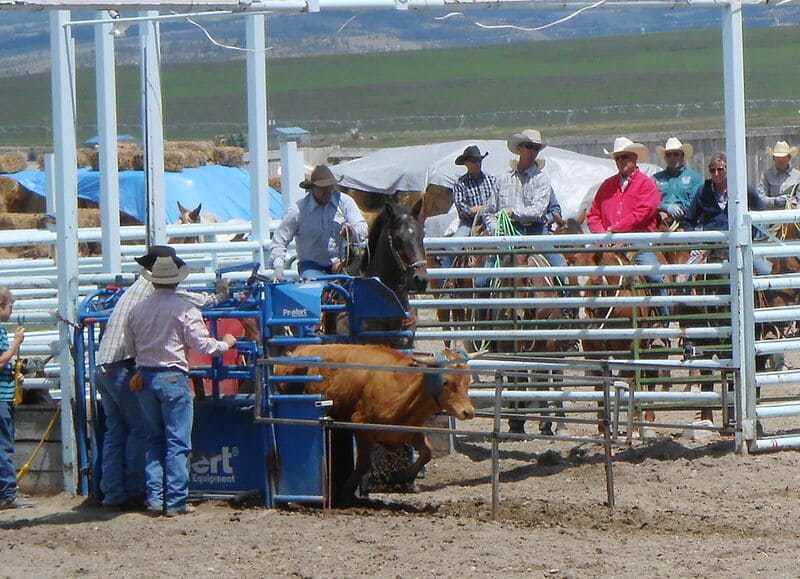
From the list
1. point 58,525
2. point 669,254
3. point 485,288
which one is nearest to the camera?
point 58,525

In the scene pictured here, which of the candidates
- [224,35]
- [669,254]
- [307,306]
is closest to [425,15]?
[307,306]

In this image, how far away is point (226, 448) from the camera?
336 inches

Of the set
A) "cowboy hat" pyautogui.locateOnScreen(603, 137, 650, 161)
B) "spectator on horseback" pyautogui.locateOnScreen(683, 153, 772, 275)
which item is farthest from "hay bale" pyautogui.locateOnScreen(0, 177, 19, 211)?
"spectator on horseback" pyautogui.locateOnScreen(683, 153, 772, 275)

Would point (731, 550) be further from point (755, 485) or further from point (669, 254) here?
point (669, 254)

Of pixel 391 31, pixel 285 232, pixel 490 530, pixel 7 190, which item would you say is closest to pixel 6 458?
pixel 285 232

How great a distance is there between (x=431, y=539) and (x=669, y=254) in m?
4.51

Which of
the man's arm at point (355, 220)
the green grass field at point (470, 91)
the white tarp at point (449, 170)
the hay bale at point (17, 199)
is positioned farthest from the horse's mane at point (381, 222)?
the green grass field at point (470, 91)

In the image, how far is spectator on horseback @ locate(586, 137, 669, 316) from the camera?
10.8 metres

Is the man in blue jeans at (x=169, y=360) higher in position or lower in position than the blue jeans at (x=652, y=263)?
lower

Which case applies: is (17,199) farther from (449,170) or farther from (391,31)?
(391,31)

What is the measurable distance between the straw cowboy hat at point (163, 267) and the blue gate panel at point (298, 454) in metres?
0.94

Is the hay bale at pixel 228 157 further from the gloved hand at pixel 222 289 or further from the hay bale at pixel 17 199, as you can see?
the gloved hand at pixel 222 289

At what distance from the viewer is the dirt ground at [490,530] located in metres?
6.74

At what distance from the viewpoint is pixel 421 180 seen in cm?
2386
